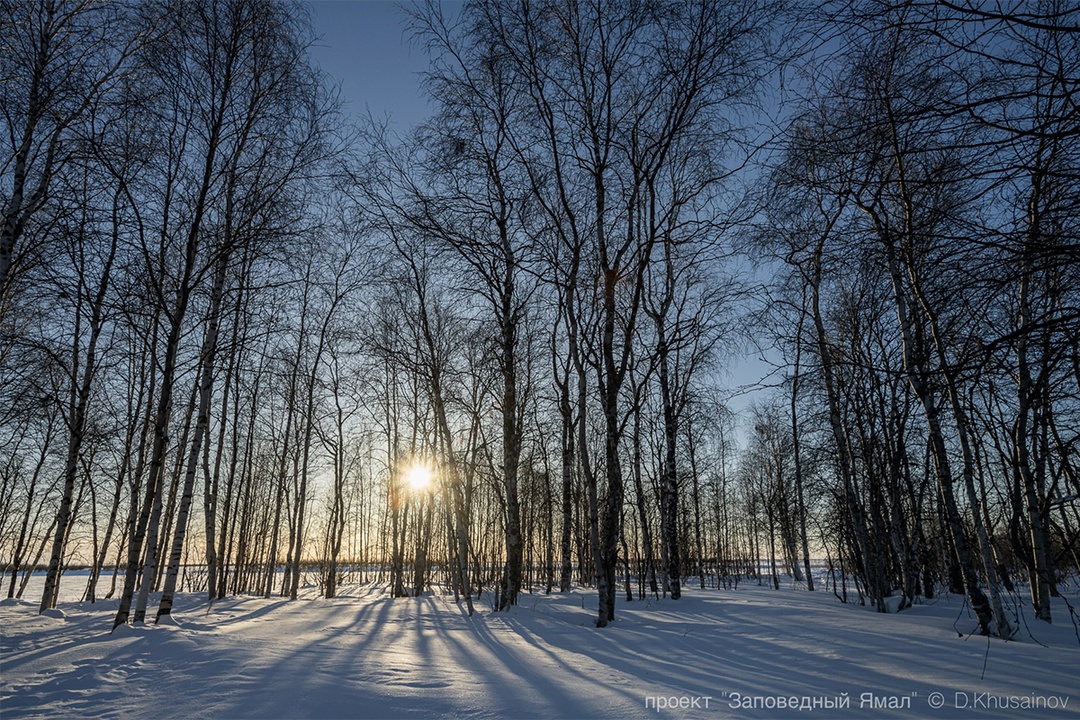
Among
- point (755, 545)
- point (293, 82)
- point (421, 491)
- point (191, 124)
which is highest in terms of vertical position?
point (293, 82)

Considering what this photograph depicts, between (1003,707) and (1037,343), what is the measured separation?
9.58 feet

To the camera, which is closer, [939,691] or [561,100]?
[939,691]

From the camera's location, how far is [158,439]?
808 cm

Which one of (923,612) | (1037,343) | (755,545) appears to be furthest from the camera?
(755,545)

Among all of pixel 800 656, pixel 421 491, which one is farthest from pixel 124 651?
pixel 421 491

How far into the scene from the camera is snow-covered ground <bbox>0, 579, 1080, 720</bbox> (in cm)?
383

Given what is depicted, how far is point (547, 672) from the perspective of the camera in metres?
5.12

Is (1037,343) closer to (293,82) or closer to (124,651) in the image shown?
(124,651)

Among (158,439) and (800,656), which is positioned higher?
(158,439)

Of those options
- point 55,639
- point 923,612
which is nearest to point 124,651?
point 55,639

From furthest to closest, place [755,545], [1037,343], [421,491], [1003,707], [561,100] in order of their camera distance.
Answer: [755,545]
[421,491]
[561,100]
[1003,707]
[1037,343]

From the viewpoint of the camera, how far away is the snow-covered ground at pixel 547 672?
12.6 feet

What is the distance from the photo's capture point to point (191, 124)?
29.2 feet

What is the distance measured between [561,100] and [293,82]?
191 inches
